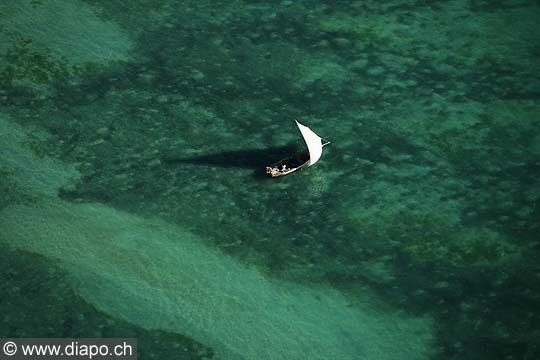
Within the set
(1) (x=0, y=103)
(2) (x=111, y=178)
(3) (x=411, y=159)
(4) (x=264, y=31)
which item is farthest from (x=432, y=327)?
(1) (x=0, y=103)

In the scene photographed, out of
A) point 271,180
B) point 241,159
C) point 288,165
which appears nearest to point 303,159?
point 288,165

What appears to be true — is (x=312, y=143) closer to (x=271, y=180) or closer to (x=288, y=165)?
(x=288, y=165)

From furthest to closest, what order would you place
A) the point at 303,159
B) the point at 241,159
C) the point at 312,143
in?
the point at 241,159 → the point at 303,159 → the point at 312,143

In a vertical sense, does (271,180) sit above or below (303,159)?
below

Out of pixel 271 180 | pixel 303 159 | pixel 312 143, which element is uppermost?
pixel 312 143

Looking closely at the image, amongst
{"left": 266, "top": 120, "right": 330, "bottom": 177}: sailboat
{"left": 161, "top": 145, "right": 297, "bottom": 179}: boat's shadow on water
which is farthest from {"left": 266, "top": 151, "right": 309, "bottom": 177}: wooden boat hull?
{"left": 161, "top": 145, "right": 297, "bottom": 179}: boat's shadow on water

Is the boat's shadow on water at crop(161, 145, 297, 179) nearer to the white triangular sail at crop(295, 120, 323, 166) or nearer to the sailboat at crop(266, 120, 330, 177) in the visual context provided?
the sailboat at crop(266, 120, 330, 177)

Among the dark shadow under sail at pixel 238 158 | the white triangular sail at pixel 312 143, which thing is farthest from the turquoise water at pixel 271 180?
the white triangular sail at pixel 312 143

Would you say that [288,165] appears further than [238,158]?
No

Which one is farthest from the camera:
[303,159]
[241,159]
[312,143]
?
[241,159]
